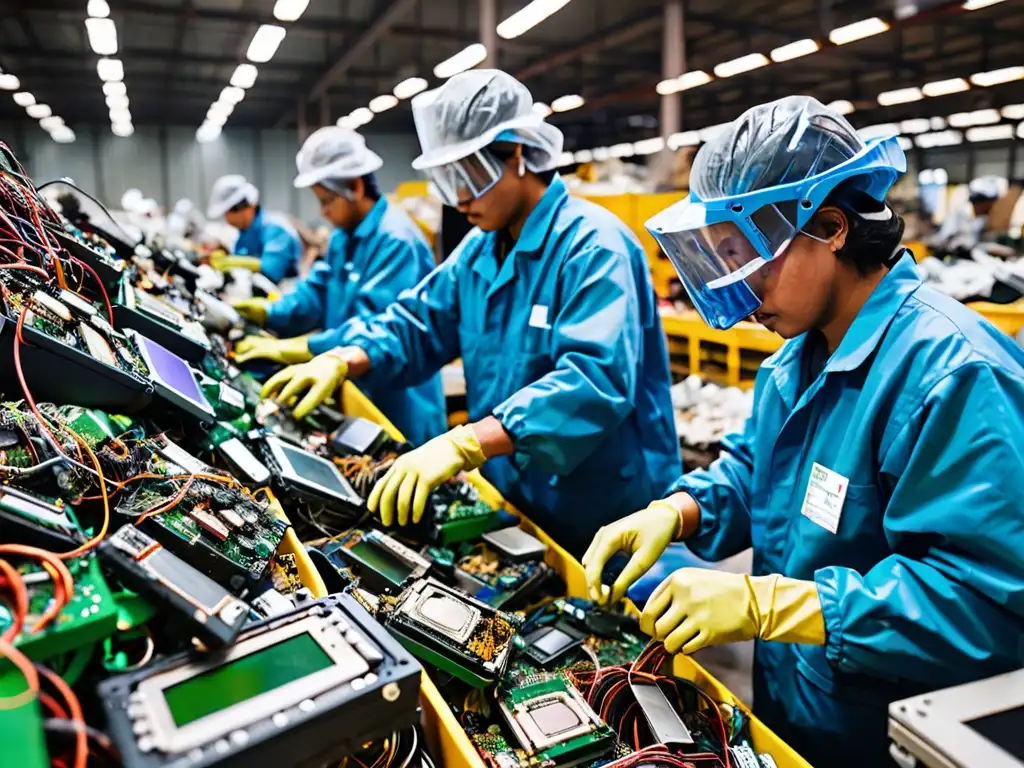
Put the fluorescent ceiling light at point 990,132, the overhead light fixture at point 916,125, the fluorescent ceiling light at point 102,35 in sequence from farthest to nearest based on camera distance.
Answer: the fluorescent ceiling light at point 990,132, the overhead light fixture at point 916,125, the fluorescent ceiling light at point 102,35

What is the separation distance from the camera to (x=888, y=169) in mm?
1285

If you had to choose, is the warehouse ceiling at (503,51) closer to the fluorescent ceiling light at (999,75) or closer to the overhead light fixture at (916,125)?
the overhead light fixture at (916,125)

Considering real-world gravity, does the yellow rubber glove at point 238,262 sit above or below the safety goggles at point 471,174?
below

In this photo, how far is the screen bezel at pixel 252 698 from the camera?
816 mm

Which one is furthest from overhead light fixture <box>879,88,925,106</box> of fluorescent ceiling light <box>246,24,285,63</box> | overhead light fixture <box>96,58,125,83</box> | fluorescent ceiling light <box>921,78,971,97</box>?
overhead light fixture <box>96,58,125,83</box>

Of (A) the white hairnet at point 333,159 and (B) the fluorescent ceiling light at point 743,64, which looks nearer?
(A) the white hairnet at point 333,159

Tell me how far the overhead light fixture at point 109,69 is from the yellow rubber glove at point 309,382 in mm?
10901

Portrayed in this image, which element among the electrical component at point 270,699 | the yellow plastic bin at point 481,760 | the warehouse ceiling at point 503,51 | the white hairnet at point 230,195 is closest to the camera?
the electrical component at point 270,699

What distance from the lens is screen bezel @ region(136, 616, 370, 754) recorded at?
0.82m

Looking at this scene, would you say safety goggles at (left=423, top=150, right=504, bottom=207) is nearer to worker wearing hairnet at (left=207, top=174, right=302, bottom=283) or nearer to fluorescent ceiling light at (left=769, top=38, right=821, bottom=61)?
worker wearing hairnet at (left=207, top=174, right=302, bottom=283)

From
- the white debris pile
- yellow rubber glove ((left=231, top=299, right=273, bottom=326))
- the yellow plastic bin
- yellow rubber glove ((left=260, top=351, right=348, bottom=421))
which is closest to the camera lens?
the yellow plastic bin

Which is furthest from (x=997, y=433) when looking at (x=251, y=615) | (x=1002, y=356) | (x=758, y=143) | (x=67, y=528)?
(x=67, y=528)

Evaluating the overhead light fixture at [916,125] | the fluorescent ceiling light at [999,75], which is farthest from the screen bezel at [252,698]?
the overhead light fixture at [916,125]

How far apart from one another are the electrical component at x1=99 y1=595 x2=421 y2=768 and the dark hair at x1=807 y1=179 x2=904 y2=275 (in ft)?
3.35
